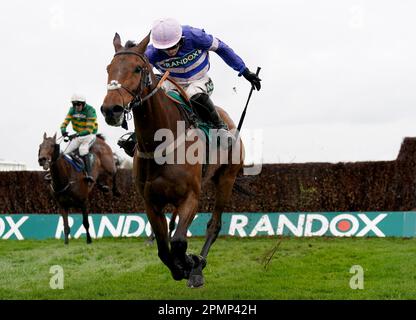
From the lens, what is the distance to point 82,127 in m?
14.6

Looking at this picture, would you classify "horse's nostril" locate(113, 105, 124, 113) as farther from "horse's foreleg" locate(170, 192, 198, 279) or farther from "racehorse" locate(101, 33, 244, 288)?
"horse's foreleg" locate(170, 192, 198, 279)

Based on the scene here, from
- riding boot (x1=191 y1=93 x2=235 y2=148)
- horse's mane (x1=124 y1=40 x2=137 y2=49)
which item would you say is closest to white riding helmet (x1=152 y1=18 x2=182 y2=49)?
horse's mane (x1=124 y1=40 x2=137 y2=49)

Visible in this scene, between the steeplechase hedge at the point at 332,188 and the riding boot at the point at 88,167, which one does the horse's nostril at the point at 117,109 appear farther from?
the riding boot at the point at 88,167

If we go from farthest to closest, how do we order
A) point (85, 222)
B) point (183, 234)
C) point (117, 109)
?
point (85, 222)
point (183, 234)
point (117, 109)

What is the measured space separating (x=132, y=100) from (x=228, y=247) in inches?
270

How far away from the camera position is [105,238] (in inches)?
603

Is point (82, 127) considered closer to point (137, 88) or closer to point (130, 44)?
point (130, 44)

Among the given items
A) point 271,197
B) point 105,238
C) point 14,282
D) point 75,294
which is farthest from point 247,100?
point 105,238

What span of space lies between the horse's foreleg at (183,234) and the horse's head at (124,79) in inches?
45.2

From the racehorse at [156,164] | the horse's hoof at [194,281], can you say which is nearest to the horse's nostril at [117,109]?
the racehorse at [156,164]

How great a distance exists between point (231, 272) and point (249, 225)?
18.4 feet

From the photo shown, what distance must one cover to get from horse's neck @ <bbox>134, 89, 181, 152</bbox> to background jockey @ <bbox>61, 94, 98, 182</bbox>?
8184 mm

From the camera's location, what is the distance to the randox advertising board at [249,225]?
525 inches

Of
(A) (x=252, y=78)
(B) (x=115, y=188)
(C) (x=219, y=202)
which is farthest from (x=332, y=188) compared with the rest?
(A) (x=252, y=78)
